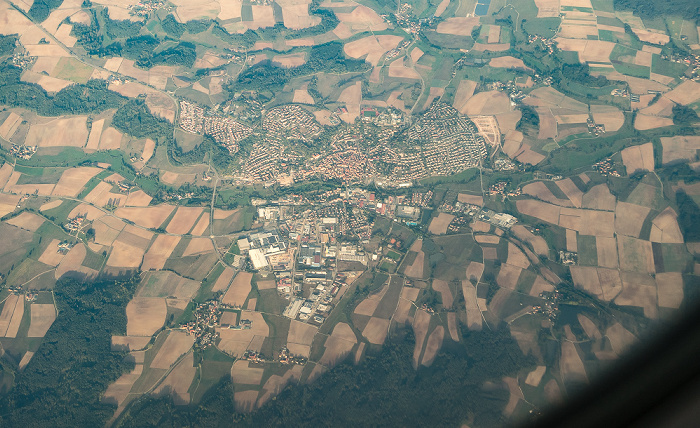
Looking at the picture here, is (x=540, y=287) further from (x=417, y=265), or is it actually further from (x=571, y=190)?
(x=571, y=190)

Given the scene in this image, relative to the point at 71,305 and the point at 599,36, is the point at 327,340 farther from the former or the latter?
the point at 599,36

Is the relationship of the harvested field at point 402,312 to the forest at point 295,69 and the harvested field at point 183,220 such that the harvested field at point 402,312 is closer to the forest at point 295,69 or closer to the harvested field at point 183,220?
the harvested field at point 183,220

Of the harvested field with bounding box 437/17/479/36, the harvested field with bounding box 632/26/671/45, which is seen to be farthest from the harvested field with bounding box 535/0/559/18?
the harvested field with bounding box 632/26/671/45

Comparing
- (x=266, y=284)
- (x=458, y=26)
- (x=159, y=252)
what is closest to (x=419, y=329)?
(x=266, y=284)

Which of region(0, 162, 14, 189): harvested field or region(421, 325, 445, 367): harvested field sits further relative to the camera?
region(0, 162, 14, 189): harvested field

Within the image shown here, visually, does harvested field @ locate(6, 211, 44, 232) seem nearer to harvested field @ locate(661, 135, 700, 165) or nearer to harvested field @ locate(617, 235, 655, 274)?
harvested field @ locate(617, 235, 655, 274)

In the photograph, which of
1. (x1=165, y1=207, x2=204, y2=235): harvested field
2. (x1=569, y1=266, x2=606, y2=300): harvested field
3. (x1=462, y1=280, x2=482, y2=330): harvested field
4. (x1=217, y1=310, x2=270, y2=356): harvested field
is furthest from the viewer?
(x1=165, y1=207, x2=204, y2=235): harvested field
